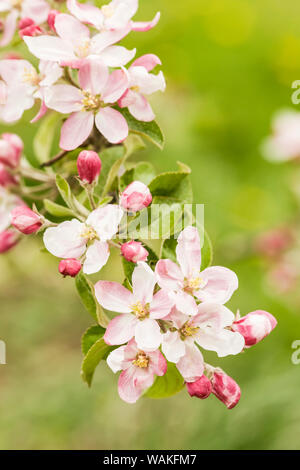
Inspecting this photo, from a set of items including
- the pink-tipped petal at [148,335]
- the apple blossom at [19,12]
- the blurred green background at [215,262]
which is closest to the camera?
the pink-tipped petal at [148,335]

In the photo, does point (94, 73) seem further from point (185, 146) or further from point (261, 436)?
point (185, 146)

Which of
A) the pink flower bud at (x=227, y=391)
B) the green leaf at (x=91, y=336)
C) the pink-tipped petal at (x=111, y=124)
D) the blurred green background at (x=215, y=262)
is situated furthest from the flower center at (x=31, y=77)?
the blurred green background at (x=215, y=262)

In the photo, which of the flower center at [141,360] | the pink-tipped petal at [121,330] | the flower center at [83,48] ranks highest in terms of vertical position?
the flower center at [83,48]

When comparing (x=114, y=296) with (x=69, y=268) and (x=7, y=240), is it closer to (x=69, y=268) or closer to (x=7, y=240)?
(x=69, y=268)

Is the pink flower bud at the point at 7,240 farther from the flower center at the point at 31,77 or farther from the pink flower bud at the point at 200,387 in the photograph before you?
the pink flower bud at the point at 200,387

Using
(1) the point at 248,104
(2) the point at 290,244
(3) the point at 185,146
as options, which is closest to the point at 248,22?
(1) the point at 248,104

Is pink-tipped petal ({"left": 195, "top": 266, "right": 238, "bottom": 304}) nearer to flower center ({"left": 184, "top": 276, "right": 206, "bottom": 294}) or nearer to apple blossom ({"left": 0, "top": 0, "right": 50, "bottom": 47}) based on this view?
flower center ({"left": 184, "top": 276, "right": 206, "bottom": 294})
